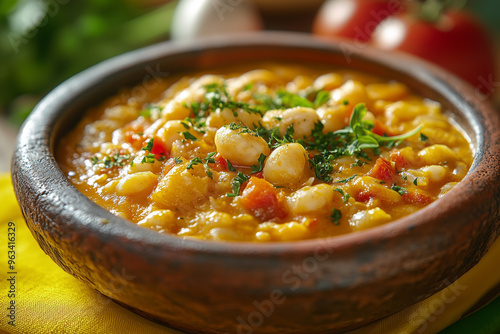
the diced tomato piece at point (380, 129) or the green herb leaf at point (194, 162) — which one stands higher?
the diced tomato piece at point (380, 129)

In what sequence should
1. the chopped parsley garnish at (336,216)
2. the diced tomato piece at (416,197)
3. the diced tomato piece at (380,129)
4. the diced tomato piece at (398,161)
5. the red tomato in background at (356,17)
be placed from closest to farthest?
the chopped parsley garnish at (336,216)
the diced tomato piece at (416,197)
the diced tomato piece at (398,161)
the diced tomato piece at (380,129)
the red tomato in background at (356,17)

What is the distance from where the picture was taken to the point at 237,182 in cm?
234

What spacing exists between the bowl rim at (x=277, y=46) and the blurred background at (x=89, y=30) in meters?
1.13

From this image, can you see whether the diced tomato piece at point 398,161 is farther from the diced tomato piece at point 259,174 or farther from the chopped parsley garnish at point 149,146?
the chopped parsley garnish at point 149,146

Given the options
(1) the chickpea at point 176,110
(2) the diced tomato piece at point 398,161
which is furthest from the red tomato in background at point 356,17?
(2) the diced tomato piece at point 398,161

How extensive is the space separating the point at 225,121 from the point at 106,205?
2.28ft

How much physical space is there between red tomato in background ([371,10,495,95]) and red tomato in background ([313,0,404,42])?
37cm

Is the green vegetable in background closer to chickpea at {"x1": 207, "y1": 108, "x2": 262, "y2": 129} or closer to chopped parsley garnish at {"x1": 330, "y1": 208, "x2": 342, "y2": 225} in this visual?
chickpea at {"x1": 207, "y1": 108, "x2": 262, "y2": 129}

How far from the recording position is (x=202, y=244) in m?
1.83

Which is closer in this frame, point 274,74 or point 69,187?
point 69,187

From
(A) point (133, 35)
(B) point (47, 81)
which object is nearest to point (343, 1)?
(A) point (133, 35)

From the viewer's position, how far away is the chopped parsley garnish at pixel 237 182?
7.53 feet

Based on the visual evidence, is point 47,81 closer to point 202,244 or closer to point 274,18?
point 274,18

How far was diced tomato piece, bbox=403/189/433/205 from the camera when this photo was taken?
90.0 inches
